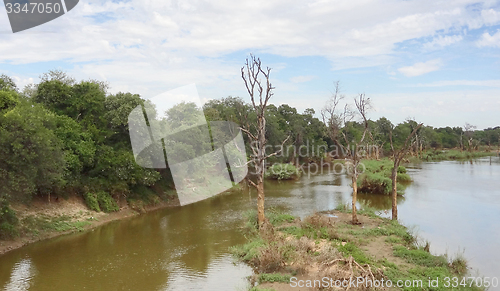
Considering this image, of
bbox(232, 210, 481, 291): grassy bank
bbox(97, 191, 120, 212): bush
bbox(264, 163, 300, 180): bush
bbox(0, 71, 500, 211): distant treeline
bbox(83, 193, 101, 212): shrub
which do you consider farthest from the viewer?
bbox(264, 163, 300, 180): bush

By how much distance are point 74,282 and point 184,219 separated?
838 centimetres

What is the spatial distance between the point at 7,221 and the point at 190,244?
288 inches

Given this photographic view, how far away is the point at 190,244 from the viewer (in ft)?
46.8

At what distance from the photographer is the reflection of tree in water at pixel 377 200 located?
20531mm

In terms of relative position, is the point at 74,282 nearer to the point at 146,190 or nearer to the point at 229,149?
the point at 146,190

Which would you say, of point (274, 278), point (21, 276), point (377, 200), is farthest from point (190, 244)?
point (377, 200)

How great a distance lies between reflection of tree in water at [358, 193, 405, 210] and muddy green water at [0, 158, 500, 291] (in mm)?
62

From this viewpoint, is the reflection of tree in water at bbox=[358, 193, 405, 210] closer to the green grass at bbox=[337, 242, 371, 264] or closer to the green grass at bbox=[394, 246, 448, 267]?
the green grass at bbox=[394, 246, 448, 267]

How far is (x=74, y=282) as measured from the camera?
10.7 metres

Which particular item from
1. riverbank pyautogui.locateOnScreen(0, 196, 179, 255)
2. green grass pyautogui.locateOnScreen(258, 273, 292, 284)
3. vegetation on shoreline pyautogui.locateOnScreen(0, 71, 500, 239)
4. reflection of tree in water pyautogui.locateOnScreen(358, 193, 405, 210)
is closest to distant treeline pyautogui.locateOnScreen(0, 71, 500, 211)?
vegetation on shoreline pyautogui.locateOnScreen(0, 71, 500, 239)

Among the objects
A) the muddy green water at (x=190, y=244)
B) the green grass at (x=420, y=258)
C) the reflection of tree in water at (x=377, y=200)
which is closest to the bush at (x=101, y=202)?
the muddy green water at (x=190, y=244)

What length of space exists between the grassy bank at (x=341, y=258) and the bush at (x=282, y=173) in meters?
19.2

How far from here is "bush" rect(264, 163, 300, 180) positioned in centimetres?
3366

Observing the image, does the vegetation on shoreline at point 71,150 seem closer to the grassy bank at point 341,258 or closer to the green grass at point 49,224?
the green grass at point 49,224
